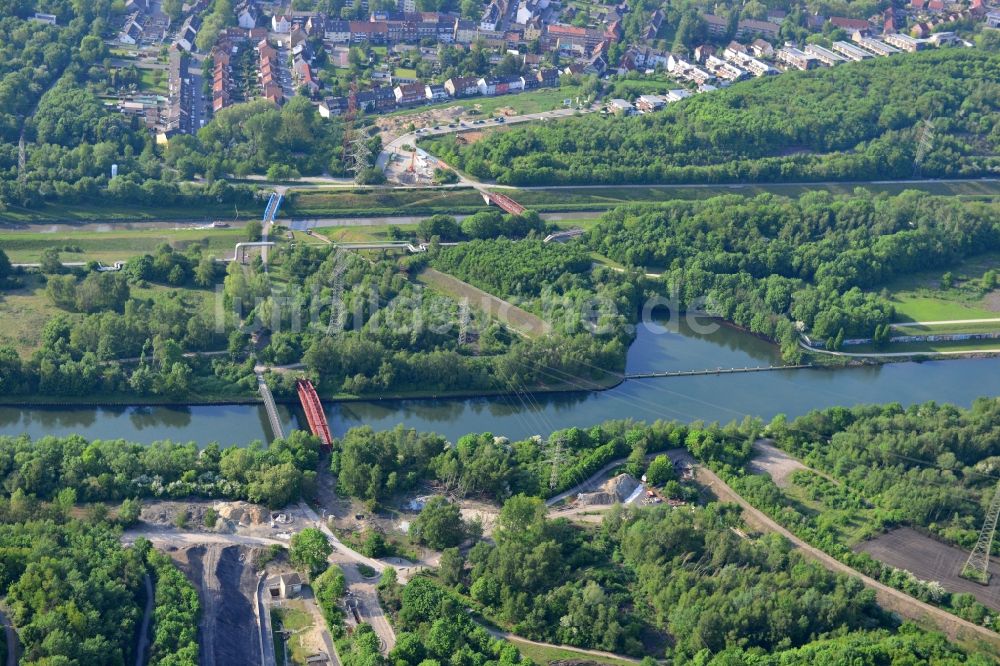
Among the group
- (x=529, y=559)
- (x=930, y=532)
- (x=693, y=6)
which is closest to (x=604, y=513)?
(x=529, y=559)

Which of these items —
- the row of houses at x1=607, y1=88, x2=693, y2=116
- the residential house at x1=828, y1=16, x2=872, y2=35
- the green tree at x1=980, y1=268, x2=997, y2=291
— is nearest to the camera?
the green tree at x1=980, y1=268, x2=997, y2=291

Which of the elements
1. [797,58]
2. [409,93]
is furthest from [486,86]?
[797,58]

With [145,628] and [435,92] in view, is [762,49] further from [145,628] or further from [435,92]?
[145,628]

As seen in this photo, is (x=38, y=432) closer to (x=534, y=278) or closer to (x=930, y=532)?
(x=534, y=278)

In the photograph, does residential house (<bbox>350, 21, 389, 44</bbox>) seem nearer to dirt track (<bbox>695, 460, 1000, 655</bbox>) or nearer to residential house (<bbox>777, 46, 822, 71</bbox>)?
residential house (<bbox>777, 46, 822, 71</bbox>)

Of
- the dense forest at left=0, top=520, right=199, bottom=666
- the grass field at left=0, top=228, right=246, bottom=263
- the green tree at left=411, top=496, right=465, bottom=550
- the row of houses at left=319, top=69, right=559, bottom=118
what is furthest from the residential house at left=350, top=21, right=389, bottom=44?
the dense forest at left=0, top=520, right=199, bottom=666

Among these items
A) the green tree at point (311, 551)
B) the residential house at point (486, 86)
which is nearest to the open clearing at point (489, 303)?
the green tree at point (311, 551)

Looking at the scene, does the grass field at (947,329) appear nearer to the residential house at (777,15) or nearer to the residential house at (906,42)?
the residential house at (906,42)
